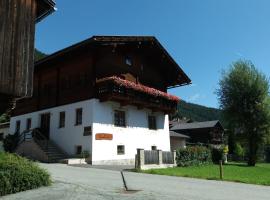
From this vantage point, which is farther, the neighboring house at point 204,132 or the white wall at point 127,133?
the neighboring house at point 204,132

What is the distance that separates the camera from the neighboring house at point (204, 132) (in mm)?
60625

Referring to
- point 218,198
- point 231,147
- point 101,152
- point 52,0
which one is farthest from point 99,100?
point 231,147

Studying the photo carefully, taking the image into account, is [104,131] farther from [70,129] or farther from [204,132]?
[204,132]

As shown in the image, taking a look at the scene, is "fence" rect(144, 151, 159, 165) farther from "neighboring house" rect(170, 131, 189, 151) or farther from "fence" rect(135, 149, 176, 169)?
"neighboring house" rect(170, 131, 189, 151)

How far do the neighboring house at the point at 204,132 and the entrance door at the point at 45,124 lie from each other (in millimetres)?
33765

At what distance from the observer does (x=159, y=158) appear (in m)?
25.8

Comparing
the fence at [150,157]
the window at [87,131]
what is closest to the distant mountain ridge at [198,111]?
the window at [87,131]

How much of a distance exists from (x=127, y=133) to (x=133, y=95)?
123 inches

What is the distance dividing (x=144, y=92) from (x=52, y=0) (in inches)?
598

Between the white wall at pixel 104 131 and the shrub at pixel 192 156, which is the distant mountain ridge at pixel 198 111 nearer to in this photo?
the shrub at pixel 192 156

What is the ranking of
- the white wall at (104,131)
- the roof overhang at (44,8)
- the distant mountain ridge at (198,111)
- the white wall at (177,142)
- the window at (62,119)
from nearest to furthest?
the roof overhang at (44,8), the white wall at (104,131), the window at (62,119), the white wall at (177,142), the distant mountain ridge at (198,111)

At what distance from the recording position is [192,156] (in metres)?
31.1

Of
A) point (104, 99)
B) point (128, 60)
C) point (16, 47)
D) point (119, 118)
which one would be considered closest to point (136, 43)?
point (128, 60)

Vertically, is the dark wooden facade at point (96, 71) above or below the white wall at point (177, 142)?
above
